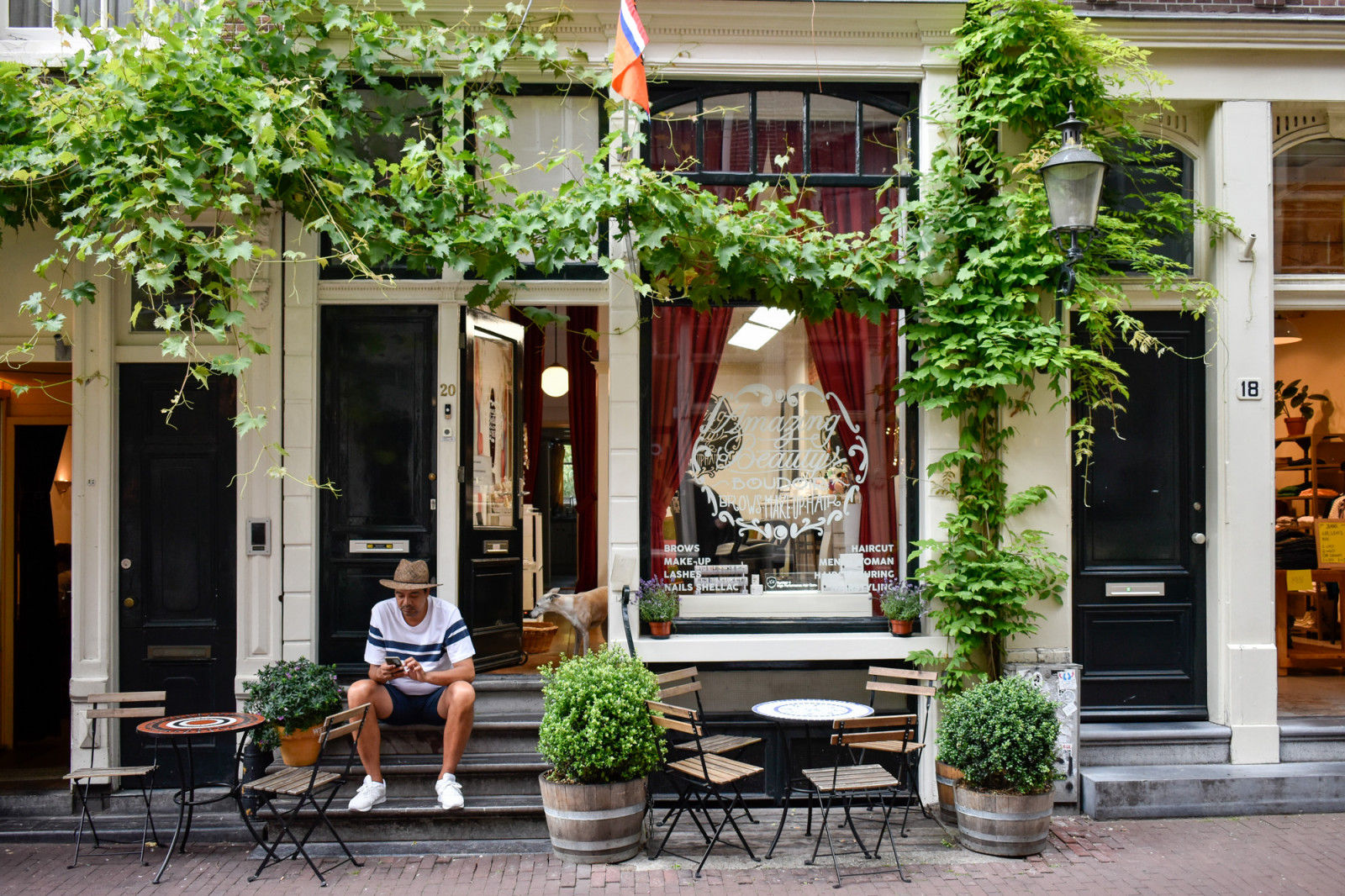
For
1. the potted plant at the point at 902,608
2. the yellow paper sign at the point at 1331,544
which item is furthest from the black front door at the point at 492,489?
the yellow paper sign at the point at 1331,544

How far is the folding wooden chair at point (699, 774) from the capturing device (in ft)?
18.2

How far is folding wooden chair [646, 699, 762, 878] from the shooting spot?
5.54m

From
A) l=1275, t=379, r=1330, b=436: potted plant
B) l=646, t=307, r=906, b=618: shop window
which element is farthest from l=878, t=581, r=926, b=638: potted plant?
l=1275, t=379, r=1330, b=436: potted plant

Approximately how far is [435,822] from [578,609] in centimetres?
198

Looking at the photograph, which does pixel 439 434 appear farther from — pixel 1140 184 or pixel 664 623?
pixel 1140 184

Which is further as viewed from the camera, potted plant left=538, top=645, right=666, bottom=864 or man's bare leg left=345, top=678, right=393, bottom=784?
man's bare leg left=345, top=678, right=393, bottom=784

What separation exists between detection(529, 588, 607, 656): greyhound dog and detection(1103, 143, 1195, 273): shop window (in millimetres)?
4502

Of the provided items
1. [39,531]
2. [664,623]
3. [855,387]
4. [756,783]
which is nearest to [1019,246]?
[855,387]

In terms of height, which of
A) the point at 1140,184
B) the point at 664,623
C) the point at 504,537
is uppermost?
the point at 1140,184

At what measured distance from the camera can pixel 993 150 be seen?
6.71 meters

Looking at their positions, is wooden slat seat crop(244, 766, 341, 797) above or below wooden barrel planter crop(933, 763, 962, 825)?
above

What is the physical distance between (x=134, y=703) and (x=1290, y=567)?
31.8 feet

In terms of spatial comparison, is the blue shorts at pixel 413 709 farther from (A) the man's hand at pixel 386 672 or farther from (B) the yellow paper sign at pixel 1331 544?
(B) the yellow paper sign at pixel 1331 544

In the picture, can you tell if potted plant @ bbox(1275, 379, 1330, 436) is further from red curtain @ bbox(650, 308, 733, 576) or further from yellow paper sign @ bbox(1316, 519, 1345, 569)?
red curtain @ bbox(650, 308, 733, 576)
